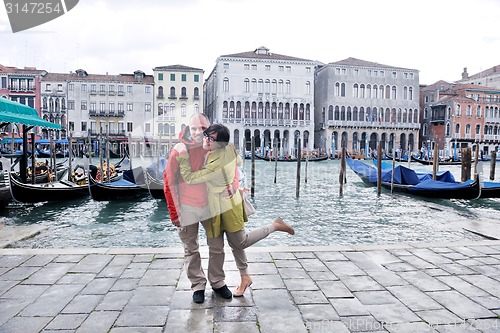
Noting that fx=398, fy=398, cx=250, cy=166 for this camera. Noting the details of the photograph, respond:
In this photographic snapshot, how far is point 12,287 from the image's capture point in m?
2.40

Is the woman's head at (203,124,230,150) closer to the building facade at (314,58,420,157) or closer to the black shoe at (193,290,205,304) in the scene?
the black shoe at (193,290,205,304)

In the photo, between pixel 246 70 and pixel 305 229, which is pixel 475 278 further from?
pixel 246 70

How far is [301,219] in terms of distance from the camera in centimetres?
704

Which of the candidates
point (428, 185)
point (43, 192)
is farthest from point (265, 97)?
point (43, 192)

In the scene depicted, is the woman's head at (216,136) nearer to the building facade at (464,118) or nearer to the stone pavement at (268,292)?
the stone pavement at (268,292)

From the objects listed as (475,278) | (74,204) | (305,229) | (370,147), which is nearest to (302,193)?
(305,229)

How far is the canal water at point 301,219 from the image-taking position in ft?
17.4

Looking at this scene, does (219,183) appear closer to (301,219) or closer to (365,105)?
(301,219)

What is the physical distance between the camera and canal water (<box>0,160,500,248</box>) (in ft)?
17.4

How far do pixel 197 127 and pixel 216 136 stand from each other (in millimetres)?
131

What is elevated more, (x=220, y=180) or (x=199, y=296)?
(x=220, y=180)

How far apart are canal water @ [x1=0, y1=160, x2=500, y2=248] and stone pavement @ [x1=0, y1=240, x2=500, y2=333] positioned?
1883 mm

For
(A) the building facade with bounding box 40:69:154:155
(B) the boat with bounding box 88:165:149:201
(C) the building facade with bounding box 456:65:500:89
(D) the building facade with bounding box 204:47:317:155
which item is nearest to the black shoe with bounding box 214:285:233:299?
(B) the boat with bounding box 88:165:149:201

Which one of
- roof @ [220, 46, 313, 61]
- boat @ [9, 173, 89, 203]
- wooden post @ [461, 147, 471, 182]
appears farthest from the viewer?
roof @ [220, 46, 313, 61]
